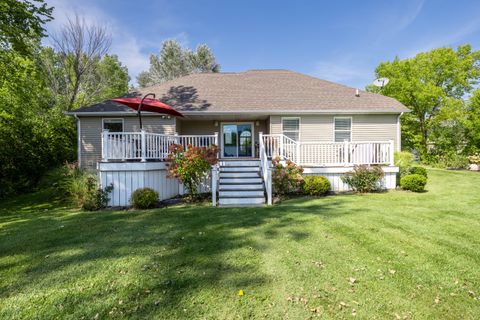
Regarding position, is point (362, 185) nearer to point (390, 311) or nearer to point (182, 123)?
point (390, 311)

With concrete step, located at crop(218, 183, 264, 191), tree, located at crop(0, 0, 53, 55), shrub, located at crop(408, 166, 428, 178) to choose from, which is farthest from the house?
tree, located at crop(0, 0, 53, 55)

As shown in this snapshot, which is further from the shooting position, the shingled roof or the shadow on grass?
the shingled roof

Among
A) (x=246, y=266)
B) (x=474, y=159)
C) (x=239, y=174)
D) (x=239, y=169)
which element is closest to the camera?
(x=246, y=266)

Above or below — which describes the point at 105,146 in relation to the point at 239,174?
above

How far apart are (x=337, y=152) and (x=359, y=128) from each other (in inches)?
125

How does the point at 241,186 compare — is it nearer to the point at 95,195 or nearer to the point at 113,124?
the point at 95,195

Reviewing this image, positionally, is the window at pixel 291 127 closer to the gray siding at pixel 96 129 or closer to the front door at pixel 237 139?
the front door at pixel 237 139

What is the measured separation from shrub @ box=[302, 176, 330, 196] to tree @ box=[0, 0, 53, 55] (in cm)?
1071

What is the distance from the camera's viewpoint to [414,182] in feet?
29.1

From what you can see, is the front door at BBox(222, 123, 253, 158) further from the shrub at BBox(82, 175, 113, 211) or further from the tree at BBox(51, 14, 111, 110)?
the tree at BBox(51, 14, 111, 110)

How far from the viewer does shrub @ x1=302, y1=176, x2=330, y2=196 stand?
8.57 m

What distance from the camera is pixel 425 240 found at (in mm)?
4398

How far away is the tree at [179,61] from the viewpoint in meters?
31.6

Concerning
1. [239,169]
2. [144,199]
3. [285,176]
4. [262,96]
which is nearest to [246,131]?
[262,96]
